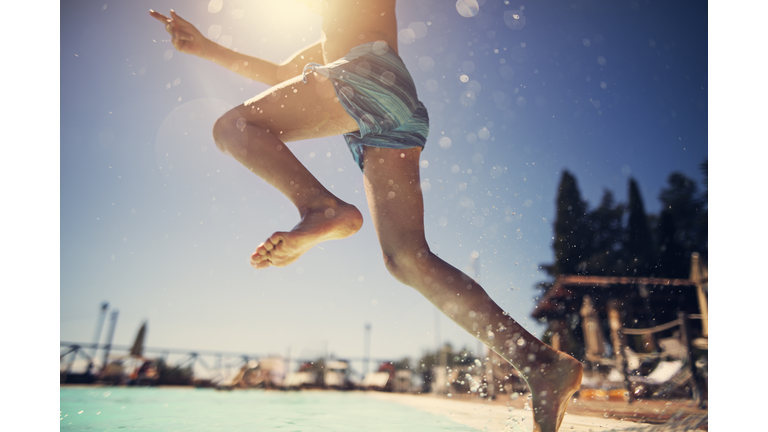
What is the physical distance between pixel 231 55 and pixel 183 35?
129 mm

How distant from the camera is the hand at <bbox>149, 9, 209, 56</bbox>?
1.03 m

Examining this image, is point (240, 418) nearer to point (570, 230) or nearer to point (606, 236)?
point (570, 230)

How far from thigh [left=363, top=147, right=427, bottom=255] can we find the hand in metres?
0.59

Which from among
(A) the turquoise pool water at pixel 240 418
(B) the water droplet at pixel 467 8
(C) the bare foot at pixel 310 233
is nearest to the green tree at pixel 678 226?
(B) the water droplet at pixel 467 8

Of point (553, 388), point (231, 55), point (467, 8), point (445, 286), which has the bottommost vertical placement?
point (553, 388)

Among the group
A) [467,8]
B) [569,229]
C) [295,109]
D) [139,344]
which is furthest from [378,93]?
A: [569,229]

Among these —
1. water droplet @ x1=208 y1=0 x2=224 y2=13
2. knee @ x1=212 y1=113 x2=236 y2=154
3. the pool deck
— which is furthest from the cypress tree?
knee @ x1=212 y1=113 x2=236 y2=154

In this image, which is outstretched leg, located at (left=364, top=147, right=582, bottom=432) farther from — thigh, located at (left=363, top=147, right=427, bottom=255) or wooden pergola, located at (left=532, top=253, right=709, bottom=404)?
wooden pergola, located at (left=532, top=253, right=709, bottom=404)

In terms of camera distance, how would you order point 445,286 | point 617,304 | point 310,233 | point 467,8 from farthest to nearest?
point 617,304
point 467,8
point 445,286
point 310,233

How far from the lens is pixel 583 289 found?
7711 millimetres

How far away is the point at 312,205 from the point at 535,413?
2.26 ft

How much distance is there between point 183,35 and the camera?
104cm
